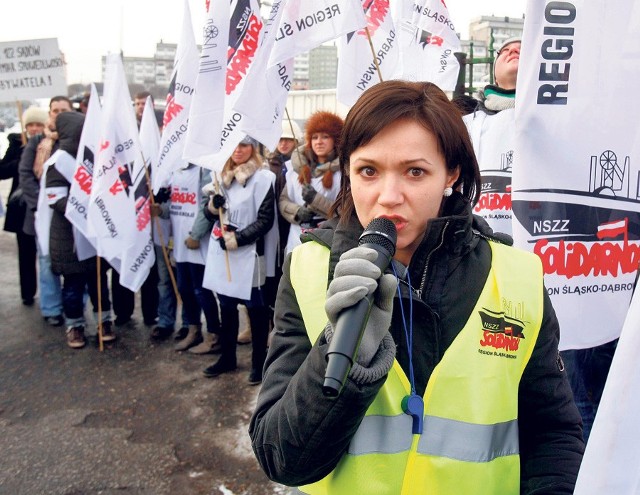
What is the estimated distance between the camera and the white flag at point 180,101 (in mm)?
5188

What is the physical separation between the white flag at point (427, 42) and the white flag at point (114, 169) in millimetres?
2456

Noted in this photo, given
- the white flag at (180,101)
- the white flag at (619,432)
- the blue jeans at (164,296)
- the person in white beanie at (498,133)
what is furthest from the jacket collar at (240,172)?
the white flag at (619,432)

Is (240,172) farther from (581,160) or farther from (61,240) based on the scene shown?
(581,160)

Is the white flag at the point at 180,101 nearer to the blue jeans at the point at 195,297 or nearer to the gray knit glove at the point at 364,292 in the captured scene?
the blue jeans at the point at 195,297

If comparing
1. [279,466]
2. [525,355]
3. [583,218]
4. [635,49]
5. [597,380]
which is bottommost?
[597,380]

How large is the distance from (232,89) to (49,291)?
342 centimetres

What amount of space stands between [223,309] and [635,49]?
148 inches

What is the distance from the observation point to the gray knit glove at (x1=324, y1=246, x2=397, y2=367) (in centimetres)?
119

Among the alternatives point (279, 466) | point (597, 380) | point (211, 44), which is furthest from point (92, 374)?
point (279, 466)

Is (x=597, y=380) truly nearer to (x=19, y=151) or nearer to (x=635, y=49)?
(x=635, y=49)

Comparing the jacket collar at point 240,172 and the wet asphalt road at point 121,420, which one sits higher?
the jacket collar at point 240,172

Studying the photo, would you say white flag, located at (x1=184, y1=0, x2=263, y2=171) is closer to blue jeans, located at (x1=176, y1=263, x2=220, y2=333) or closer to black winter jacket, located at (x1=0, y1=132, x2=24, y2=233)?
blue jeans, located at (x1=176, y1=263, x2=220, y2=333)

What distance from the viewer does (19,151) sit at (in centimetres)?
739

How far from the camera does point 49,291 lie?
6.81 m
